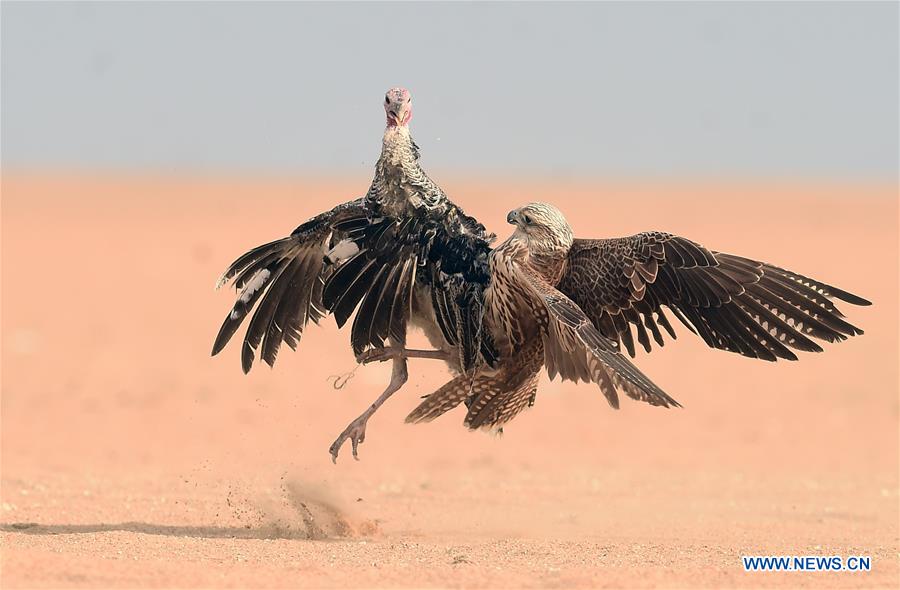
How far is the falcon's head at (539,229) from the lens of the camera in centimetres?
793

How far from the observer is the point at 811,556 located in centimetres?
780

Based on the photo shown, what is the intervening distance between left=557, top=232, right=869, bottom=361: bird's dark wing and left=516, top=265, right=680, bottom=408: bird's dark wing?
476 mm

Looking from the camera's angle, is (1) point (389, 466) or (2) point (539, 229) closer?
(2) point (539, 229)

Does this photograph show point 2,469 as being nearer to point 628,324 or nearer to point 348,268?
point 348,268

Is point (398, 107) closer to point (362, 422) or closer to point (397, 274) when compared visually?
point (397, 274)

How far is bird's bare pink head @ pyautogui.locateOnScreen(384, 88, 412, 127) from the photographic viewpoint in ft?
29.1

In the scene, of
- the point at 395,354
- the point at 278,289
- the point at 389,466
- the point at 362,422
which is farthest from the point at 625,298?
the point at 389,466

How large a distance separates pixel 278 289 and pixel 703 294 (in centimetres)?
298

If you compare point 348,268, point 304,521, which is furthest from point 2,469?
point 348,268

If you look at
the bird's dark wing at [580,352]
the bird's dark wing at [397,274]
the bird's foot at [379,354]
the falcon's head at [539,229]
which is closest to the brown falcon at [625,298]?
the falcon's head at [539,229]

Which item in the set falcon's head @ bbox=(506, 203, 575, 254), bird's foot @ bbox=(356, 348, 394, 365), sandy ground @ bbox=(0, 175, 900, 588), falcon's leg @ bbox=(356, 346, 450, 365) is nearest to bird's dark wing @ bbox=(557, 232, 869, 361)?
falcon's head @ bbox=(506, 203, 575, 254)

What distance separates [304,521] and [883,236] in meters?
32.5

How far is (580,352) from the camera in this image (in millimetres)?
7117

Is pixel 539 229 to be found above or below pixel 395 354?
above
